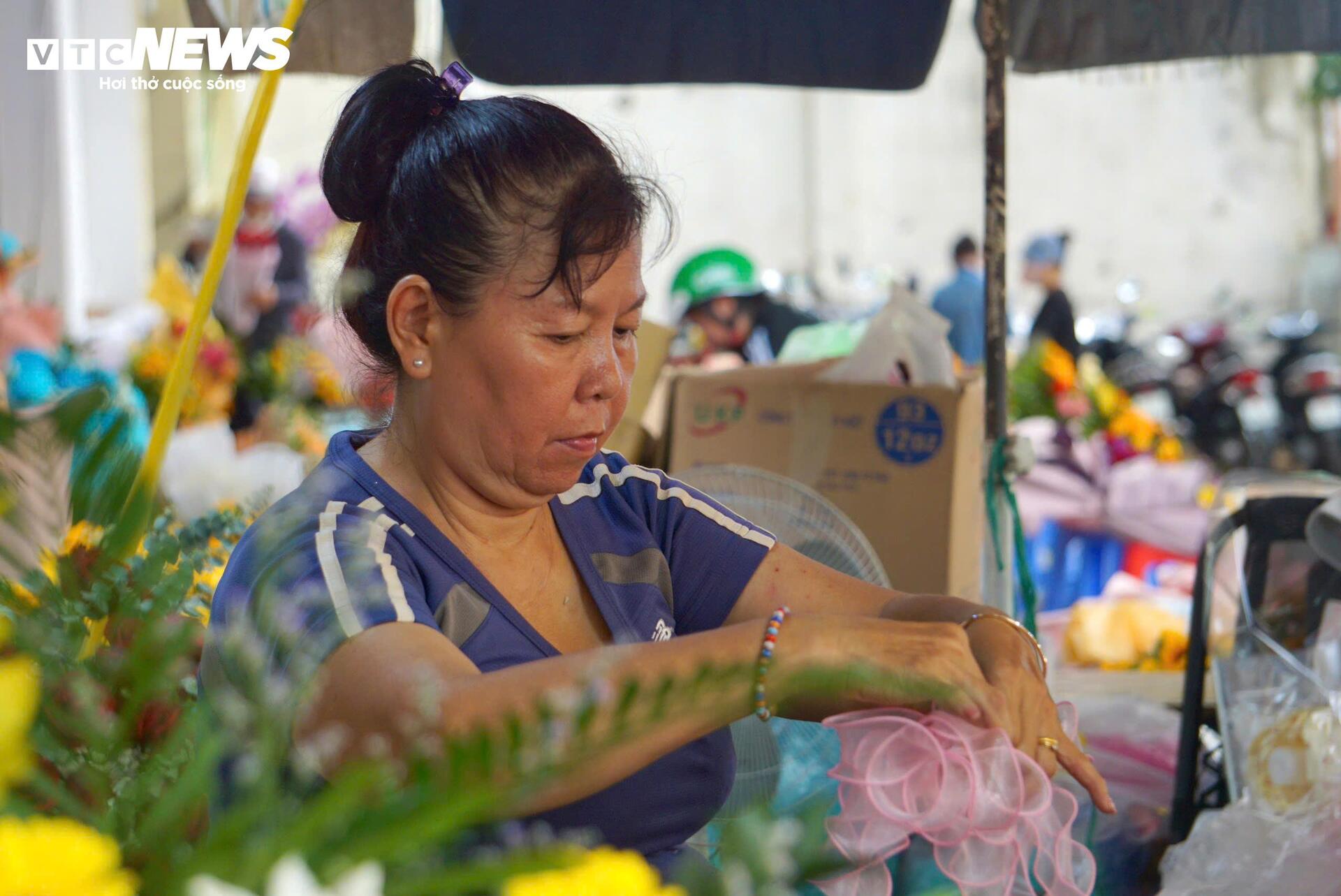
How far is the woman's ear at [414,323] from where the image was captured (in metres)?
1.39

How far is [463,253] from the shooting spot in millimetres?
1354

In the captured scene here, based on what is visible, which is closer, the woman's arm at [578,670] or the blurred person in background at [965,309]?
the woman's arm at [578,670]

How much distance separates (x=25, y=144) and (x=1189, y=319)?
13155 mm

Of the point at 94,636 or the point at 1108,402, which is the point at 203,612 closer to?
the point at 94,636

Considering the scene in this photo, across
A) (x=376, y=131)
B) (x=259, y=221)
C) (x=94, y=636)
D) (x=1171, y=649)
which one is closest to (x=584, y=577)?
(x=376, y=131)

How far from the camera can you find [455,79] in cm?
150

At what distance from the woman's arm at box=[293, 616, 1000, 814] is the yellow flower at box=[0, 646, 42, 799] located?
0.42 meters

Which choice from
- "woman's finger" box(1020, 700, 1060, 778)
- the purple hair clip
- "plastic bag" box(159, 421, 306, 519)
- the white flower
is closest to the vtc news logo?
the purple hair clip

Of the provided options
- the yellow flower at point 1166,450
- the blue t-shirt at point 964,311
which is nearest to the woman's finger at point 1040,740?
the yellow flower at point 1166,450

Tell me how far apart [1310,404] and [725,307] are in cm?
451

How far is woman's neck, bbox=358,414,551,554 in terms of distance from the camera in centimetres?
143

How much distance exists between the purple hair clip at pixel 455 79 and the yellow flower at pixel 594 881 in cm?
118

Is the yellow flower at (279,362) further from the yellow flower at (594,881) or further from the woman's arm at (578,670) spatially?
the yellow flower at (594,881)

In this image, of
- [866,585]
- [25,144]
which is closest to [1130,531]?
[866,585]
